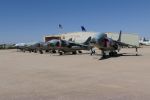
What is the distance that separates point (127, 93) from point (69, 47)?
3301 cm

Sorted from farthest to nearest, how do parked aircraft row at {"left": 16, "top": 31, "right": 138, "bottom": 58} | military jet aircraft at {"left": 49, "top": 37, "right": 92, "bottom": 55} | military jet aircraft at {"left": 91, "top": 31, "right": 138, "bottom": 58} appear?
military jet aircraft at {"left": 49, "top": 37, "right": 92, "bottom": 55} < parked aircraft row at {"left": 16, "top": 31, "right": 138, "bottom": 58} < military jet aircraft at {"left": 91, "top": 31, "right": 138, "bottom": 58}

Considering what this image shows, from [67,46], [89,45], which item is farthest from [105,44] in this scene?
[67,46]

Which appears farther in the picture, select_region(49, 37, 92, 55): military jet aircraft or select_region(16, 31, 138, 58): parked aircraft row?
select_region(49, 37, 92, 55): military jet aircraft

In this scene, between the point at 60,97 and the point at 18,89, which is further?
the point at 18,89

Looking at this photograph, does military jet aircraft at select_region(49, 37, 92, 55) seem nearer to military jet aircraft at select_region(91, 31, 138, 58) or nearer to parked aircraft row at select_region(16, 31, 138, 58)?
parked aircraft row at select_region(16, 31, 138, 58)

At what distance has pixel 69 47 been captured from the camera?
143 ft

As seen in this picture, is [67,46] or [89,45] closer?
[89,45]

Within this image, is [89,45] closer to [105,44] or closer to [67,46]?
[67,46]

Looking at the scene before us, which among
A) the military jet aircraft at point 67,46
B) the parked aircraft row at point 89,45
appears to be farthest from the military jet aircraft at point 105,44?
the military jet aircraft at point 67,46

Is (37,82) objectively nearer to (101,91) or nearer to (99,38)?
(101,91)

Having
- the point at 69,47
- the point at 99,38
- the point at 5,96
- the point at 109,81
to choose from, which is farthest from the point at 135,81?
the point at 69,47

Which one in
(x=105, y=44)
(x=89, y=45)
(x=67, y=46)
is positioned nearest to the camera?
(x=105, y=44)

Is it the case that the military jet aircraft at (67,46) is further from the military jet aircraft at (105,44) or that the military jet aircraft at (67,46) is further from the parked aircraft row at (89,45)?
the military jet aircraft at (105,44)

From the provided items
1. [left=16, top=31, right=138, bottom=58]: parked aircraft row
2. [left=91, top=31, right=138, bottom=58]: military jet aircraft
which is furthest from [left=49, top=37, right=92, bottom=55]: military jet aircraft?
[left=91, top=31, right=138, bottom=58]: military jet aircraft
